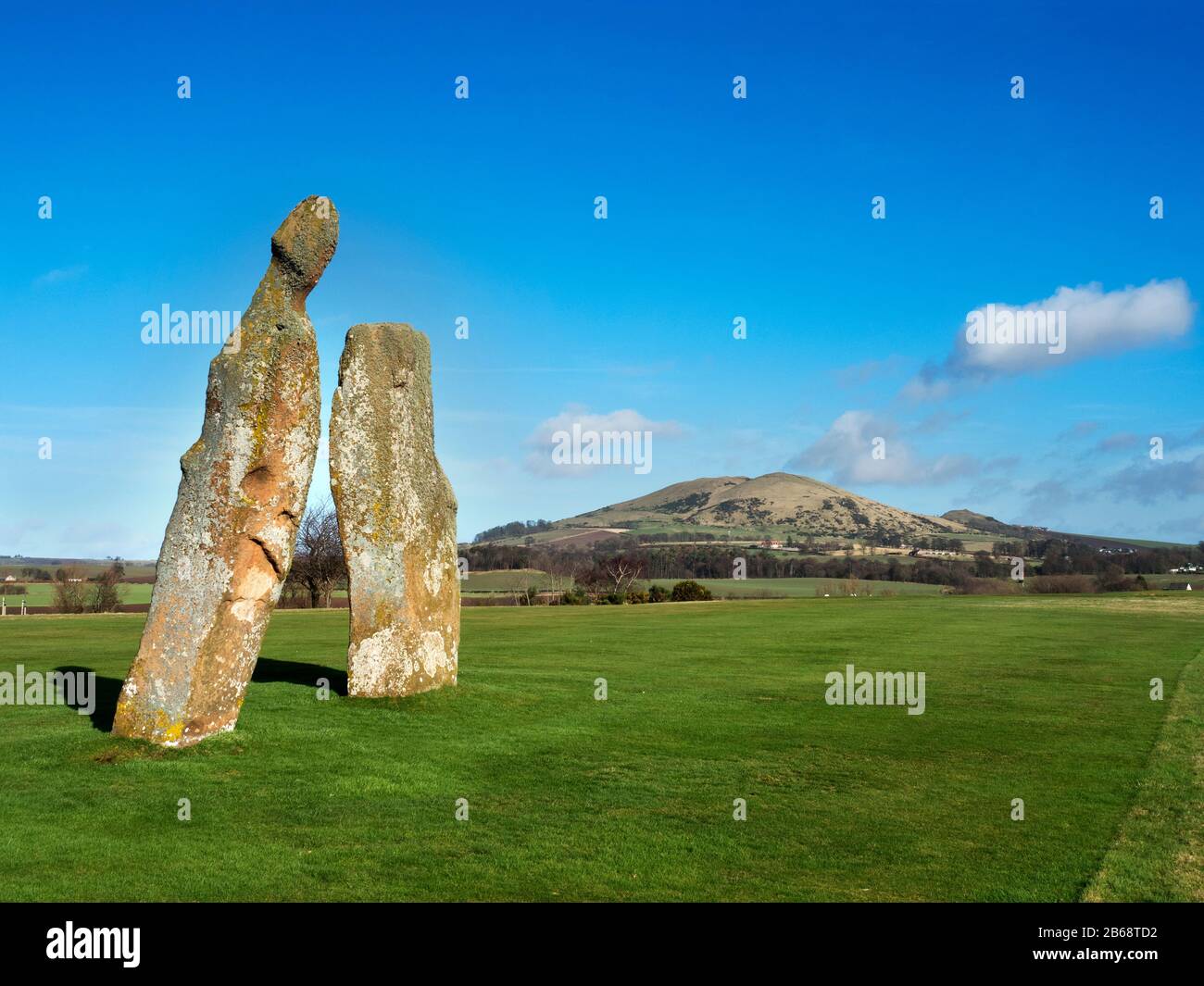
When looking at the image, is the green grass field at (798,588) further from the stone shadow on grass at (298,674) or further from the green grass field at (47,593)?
the stone shadow on grass at (298,674)

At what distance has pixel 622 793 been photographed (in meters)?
12.7

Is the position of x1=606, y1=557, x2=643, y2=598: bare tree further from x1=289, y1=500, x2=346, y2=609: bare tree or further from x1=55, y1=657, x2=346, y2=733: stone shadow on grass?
x1=55, y1=657, x2=346, y2=733: stone shadow on grass

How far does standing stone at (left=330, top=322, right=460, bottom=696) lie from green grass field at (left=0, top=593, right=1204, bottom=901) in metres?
0.84

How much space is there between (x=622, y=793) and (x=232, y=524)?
20.6 feet

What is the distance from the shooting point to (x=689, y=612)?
53688mm

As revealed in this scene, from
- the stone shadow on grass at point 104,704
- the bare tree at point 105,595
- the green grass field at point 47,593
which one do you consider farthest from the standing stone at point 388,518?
the green grass field at point 47,593

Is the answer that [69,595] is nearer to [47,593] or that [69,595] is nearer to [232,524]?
[47,593]

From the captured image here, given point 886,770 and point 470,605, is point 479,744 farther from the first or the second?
point 470,605

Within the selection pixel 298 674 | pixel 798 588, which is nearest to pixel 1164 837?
pixel 298 674

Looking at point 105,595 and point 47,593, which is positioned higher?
point 105,595

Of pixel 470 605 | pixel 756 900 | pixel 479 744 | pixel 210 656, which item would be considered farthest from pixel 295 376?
pixel 470 605

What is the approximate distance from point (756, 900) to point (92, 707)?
12.6 meters

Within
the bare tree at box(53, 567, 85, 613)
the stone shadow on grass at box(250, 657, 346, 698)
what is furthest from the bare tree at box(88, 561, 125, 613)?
the stone shadow on grass at box(250, 657, 346, 698)

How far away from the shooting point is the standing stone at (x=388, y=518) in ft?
59.5
